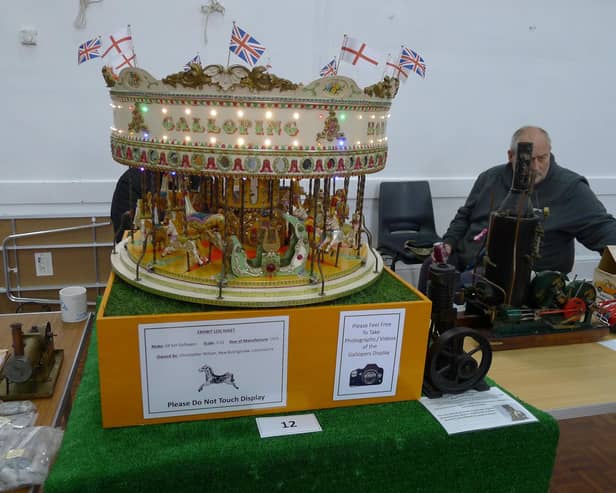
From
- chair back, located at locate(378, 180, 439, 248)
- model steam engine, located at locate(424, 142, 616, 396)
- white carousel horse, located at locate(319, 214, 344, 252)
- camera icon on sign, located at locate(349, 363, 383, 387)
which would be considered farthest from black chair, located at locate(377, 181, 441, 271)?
camera icon on sign, located at locate(349, 363, 383, 387)

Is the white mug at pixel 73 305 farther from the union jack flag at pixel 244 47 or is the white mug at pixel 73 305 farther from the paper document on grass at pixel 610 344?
the paper document on grass at pixel 610 344

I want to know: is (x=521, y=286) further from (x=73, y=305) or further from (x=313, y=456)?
(x=73, y=305)

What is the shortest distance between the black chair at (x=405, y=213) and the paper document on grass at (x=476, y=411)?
8.68 ft

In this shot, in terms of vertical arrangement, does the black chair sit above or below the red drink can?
below

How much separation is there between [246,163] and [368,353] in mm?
698

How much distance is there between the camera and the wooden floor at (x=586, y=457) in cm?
257

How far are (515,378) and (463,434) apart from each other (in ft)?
1.75

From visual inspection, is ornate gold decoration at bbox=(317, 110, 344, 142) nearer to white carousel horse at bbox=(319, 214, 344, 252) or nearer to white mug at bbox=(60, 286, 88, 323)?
white carousel horse at bbox=(319, 214, 344, 252)

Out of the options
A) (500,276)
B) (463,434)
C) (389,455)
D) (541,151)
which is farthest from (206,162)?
(541,151)

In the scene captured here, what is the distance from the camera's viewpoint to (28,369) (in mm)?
1678

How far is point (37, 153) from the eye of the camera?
3777 mm

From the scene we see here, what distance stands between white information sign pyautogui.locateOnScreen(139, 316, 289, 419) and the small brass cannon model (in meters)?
0.52

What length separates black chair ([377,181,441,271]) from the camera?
4.39 metres

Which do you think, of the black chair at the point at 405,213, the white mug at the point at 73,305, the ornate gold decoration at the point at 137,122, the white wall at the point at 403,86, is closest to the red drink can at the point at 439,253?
the ornate gold decoration at the point at 137,122
